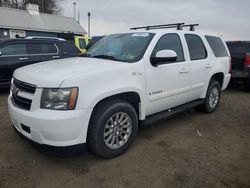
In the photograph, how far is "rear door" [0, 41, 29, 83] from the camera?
7.22 m

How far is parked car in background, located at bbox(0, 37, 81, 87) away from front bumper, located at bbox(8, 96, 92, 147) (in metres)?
4.80

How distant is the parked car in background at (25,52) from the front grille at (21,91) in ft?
13.7

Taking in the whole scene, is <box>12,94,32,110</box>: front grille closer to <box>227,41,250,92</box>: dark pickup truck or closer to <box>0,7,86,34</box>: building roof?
<box>227,41,250,92</box>: dark pickup truck

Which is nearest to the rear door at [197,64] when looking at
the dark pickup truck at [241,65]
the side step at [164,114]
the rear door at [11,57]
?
the side step at [164,114]

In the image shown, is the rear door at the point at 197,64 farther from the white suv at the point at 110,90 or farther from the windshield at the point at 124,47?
the windshield at the point at 124,47

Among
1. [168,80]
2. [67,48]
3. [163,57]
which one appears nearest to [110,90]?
[163,57]

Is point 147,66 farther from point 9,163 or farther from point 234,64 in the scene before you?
point 234,64

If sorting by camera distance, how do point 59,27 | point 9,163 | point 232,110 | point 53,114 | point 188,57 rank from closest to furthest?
point 53,114, point 9,163, point 188,57, point 232,110, point 59,27

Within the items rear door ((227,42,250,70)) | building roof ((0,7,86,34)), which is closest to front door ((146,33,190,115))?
rear door ((227,42,250,70))

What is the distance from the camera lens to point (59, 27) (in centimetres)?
2973

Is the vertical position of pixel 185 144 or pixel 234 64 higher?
pixel 234 64

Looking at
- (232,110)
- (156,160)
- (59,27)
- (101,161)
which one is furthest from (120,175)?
(59,27)

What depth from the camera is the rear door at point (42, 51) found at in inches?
308

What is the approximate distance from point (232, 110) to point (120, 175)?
13.9 feet
